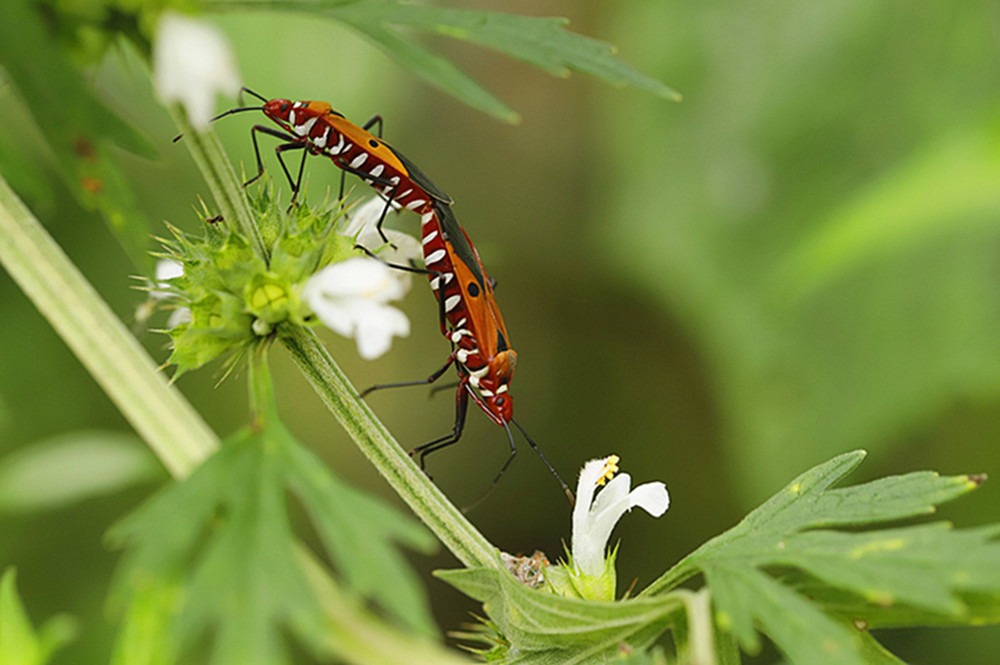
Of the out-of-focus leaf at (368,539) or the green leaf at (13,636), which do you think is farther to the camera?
the green leaf at (13,636)

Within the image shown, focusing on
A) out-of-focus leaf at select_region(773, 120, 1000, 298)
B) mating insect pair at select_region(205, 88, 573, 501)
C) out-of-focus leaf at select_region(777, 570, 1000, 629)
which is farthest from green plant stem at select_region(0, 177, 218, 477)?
out-of-focus leaf at select_region(773, 120, 1000, 298)

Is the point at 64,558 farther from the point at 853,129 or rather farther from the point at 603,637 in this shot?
the point at 853,129

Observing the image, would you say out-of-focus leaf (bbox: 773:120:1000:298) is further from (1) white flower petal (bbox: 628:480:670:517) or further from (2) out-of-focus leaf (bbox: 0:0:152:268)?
(2) out-of-focus leaf (bbox: 0:0:152:268)

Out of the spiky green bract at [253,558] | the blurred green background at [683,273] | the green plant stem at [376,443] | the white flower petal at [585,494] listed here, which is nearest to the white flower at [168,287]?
the green plant stem at [376,443]

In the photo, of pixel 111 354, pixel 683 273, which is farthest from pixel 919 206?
pixel 111 354

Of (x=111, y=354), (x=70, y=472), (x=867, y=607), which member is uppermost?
(x=70, y=472)

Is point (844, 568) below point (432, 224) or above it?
below

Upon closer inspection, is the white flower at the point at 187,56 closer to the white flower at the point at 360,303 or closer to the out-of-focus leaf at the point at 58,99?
the out-of-focus leaf at the point at 58,99

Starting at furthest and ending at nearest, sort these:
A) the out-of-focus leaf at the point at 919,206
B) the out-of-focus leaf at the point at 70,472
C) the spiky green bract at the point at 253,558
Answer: the out-of-focus leaf at the point at 919,206, the out-of-focus leaf at the point at 70,472, the spiky green bract at the point at 253,558

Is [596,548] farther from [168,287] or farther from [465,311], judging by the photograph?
[168,287]
